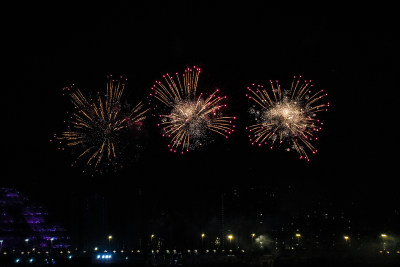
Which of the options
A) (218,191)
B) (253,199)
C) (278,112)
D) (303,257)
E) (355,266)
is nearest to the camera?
(278,112)

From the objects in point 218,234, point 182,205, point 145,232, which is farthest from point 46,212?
point 218,234

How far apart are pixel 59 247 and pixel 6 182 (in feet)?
27.1

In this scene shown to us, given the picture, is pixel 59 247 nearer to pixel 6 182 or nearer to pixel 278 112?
pixel 6 182

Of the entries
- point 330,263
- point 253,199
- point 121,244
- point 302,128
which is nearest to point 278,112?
point 302,128

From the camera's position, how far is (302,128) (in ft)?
64.1

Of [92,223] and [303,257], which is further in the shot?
[92,223]

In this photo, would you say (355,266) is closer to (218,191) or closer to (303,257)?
(303,257)

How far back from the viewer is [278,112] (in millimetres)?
19297

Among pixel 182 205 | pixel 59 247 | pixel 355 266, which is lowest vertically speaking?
pixel 355 266

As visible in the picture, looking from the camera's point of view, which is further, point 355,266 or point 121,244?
point 121,244

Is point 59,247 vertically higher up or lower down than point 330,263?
higher up

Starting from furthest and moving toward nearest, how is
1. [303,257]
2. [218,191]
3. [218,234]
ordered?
[218,234] < [218,191] < [303,257]

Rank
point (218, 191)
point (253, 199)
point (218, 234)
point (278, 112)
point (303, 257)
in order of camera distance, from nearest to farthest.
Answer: point (278, 112), point (303, 257), point (218, 191), point (253, 199), point (218, 234)

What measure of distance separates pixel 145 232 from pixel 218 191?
11.3 metres
